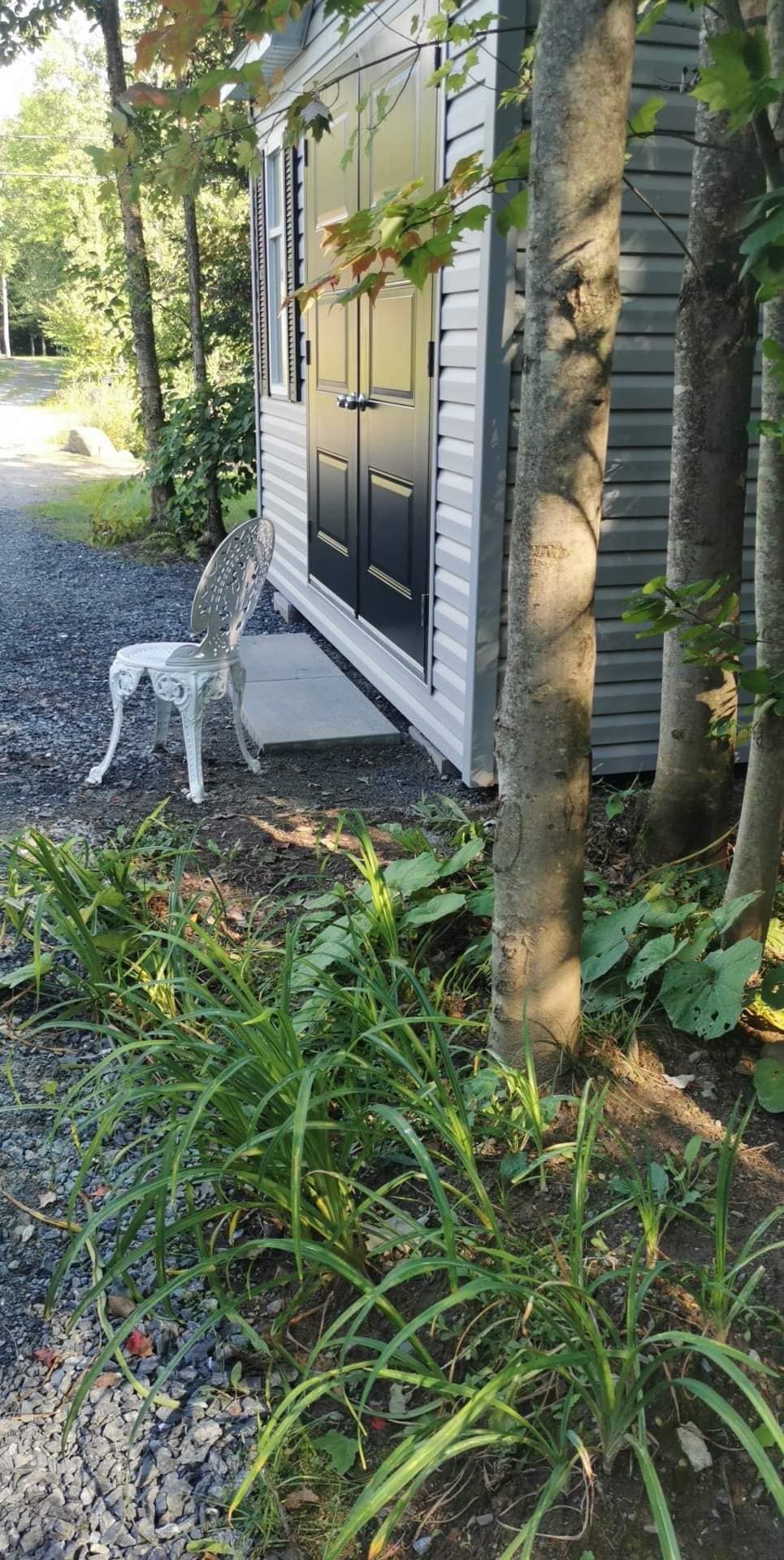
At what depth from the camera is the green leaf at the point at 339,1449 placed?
1626 mm

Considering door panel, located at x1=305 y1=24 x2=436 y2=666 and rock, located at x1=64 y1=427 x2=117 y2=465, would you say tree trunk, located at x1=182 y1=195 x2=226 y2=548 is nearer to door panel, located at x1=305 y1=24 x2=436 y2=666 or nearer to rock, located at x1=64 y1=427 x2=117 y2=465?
door panel, located at x1=305 y1=24 x2=436 y2=666

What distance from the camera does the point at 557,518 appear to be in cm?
196

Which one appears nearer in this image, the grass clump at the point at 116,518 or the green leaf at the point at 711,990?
the green leaf at the point at 711,990

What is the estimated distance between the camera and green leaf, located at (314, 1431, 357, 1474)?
5.33 ft

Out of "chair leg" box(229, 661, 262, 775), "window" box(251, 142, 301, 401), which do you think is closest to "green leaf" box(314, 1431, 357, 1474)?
"chair leg" box(229, 661, 262, 775)

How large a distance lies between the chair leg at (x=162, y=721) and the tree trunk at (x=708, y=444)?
90.0 inches

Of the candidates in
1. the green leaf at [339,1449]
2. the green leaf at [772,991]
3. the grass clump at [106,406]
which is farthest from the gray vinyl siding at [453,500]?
the grass clump at [106,406]

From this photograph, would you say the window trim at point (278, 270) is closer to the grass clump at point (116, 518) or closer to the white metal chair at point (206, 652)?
the grass clump at point (116, 518)

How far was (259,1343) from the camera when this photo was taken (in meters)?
1.84

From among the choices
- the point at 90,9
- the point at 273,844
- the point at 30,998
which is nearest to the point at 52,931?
the point at 30,998

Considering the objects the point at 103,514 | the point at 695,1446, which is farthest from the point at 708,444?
the point at 103,514

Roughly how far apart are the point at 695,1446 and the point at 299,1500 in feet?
1.75

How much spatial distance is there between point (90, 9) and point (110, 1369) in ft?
34.7

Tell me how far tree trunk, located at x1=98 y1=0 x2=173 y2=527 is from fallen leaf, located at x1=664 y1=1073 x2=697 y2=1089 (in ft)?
27.8
